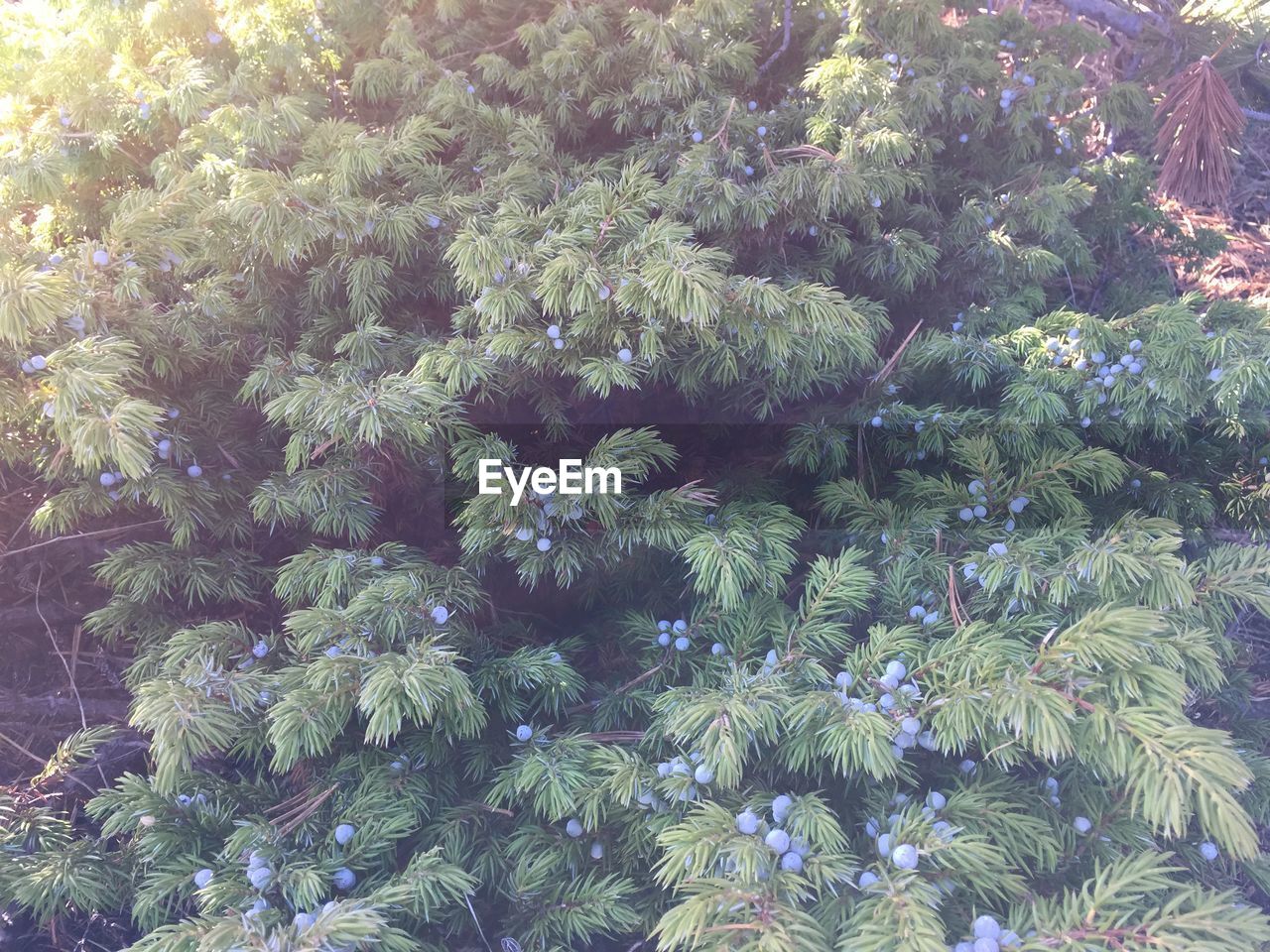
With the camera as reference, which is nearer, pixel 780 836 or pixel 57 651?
pixel 780 836

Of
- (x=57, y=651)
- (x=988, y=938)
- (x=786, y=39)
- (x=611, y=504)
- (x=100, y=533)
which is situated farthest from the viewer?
(x=786, y=39)

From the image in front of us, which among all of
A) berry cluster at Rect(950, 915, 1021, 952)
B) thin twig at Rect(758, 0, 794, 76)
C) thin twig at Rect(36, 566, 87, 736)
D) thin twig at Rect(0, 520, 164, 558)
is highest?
thin twig at Rect(758, 0, 794, 76)

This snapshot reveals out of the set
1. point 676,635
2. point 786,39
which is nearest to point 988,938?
point 676,635

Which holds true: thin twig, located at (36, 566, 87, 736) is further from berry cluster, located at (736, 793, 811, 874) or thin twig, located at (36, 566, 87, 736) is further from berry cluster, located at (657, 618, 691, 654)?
berry cluster, located at (736, 793, 811, 874)

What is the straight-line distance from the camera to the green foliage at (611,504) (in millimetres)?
966

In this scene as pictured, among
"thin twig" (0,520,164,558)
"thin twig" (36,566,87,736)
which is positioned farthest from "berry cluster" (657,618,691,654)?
"thin twig" (36,566,87,736)

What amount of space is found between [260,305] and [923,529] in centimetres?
153

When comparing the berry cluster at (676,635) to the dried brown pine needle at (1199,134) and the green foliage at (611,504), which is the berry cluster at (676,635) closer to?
the green foliage at (611,504)

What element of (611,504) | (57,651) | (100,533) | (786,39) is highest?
(786,39)

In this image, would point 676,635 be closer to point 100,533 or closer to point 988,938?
point 988,938

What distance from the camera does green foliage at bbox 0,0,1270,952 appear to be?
97 cm

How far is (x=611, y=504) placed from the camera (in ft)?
4.27

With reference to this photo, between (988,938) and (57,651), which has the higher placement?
(988,938)

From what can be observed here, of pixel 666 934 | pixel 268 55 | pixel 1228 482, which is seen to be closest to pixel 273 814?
pixel 666 934
